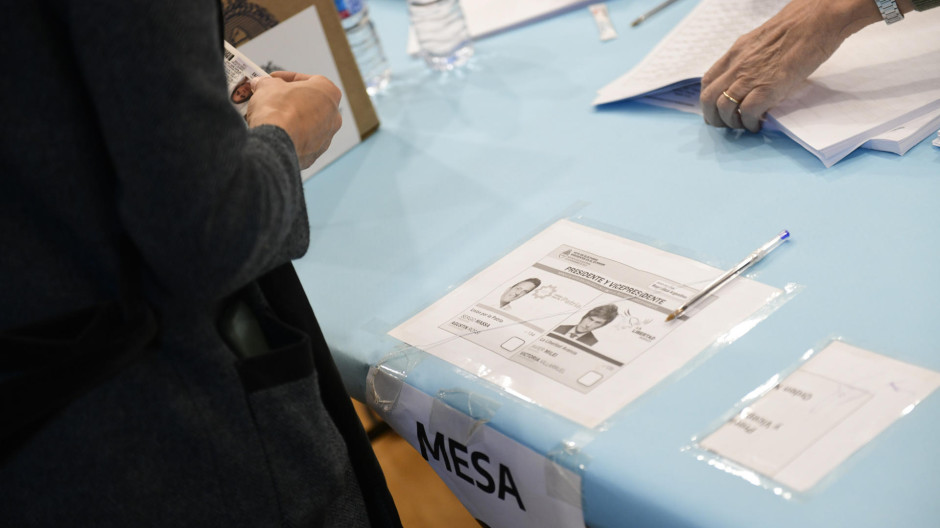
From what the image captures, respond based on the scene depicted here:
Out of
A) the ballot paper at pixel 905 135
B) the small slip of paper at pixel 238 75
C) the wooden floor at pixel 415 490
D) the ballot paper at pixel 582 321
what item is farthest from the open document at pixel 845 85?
the wooden floor at pixel 415 490

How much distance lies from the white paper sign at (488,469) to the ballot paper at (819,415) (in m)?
0.13

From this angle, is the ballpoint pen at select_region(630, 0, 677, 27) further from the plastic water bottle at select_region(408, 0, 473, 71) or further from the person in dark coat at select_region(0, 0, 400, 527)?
the person in dark coat at select_region(0, 0, 400, 527)

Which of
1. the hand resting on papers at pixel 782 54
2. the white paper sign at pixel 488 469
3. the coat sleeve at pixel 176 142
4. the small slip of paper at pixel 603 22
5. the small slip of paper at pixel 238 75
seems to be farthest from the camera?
the small slip of paper at pixel 603 22

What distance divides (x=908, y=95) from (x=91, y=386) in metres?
0.89

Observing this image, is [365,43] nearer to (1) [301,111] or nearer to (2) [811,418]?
(1) [301,111]

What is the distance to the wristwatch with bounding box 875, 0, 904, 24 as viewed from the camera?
889 millimetres

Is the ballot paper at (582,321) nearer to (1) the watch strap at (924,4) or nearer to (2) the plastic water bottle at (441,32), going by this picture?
(1) the watch strap at (924,4)

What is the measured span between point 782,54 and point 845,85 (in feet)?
0.30

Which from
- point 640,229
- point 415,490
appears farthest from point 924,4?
point 415,490

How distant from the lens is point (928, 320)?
0.62m

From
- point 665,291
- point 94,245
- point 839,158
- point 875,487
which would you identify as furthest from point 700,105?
point 94,245

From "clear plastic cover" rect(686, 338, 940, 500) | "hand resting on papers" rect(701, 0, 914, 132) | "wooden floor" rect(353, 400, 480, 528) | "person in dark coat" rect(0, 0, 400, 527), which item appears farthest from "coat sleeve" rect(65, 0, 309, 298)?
"wooden floor" rect(353, 400, 480, 528)

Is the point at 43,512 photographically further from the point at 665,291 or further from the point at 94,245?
the point at 665,291

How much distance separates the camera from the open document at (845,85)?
856 millimetres
